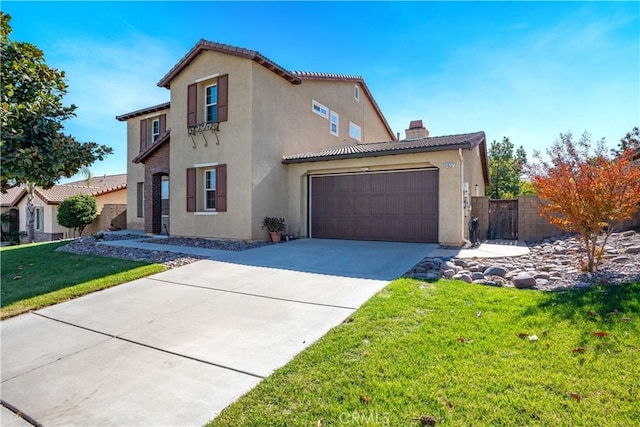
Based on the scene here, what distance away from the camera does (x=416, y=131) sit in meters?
18.0

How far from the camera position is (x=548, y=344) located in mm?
3768

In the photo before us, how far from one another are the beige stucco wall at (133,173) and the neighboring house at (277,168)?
3.35 metres

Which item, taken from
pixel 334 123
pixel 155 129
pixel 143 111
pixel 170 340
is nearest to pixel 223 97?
pixel 334 123

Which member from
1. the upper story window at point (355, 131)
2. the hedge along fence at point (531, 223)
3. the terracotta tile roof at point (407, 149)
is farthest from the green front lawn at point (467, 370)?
the upper story window at point (355, 131)

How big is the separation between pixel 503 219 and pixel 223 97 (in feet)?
39.4

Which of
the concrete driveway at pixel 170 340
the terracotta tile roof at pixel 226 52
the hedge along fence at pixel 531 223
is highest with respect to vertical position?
the terracotta tile roof at pixel 226 52

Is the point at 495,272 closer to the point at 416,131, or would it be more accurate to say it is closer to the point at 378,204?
the point at 378,204

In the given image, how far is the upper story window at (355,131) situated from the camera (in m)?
19.3

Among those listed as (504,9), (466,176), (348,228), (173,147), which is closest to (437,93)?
(466,176)

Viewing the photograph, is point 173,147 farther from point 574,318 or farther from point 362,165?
point 574,318

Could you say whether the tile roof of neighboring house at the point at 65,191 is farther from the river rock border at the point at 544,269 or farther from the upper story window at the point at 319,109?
the river rock border at the point at 544,269

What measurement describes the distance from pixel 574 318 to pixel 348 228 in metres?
8.96

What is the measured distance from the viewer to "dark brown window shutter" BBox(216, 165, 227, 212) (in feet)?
42.8

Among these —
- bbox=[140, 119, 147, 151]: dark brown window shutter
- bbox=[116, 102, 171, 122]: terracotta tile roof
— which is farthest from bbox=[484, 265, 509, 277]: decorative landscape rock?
bbox=[140, 119, 147, 151]: dark brown window shutter
